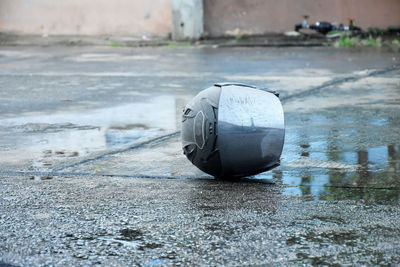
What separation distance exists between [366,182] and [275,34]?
1347 centimetres

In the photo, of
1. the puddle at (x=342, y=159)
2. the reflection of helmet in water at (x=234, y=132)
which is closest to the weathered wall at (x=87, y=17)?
the puddle at (x=342, y=159)

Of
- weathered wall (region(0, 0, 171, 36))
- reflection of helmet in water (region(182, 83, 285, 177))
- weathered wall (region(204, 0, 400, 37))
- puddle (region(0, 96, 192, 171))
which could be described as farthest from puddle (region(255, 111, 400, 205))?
weathered wall (region(0, 0, 171, 36))

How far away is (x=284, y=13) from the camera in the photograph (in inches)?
723

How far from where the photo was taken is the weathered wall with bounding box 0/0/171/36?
1892 cm

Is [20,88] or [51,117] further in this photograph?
[20,88]

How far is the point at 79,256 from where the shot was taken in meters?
3.90

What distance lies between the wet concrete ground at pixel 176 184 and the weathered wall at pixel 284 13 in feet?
23.9

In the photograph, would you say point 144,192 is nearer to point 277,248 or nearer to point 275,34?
point 277,248

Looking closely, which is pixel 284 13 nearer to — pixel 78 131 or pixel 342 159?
pixel 78 131

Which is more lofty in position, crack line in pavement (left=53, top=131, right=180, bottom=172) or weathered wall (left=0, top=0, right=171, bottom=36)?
weathered wall (left=0, top=0, right=171, bottom=36)

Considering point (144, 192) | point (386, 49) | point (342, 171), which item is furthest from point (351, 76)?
point (144, 192)

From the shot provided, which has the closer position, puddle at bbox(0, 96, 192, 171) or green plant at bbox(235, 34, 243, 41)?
puddle at bbox(0, 96, 192, 171)

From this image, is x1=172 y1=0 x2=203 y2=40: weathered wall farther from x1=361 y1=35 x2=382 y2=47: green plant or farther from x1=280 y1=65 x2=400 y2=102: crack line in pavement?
x1=280 y1=65 x2=400 y2=102: crack line in pavement

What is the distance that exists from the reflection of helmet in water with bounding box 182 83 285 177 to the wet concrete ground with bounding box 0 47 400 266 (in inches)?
6.1
